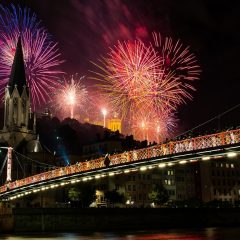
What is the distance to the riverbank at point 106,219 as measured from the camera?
84.4m

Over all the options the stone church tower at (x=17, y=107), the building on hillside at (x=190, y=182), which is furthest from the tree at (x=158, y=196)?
the stone church tower at (x=17, y=107)

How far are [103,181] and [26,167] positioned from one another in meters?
42.7

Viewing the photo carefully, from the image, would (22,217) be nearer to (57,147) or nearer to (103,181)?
(103,181)

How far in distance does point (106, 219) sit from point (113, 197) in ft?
97.9

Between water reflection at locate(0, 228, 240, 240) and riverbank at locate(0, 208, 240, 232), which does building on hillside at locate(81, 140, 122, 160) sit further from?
water reflection at locate(0, 228, 240, 240)

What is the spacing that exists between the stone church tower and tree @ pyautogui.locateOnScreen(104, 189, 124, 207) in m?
59.6

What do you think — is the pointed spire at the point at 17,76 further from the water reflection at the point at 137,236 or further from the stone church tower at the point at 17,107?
the water reflection at the point at 137,236

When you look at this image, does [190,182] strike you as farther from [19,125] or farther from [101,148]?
[19,125]

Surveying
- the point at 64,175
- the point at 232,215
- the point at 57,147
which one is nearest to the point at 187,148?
the point at 64,175

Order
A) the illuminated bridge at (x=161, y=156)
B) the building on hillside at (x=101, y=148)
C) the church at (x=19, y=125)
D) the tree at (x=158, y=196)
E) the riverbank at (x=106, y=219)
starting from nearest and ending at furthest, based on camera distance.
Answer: the illuminated bridge at (x=161, y=156)
the riverbank at (x=106, y=219)
the tree at (x=158, y=196)
the building on hillside at (x=101, y=148)
the church at (x=19, y=125)

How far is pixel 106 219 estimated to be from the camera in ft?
296

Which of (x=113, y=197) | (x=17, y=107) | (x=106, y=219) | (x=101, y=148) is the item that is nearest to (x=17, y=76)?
(x=17, y=107)

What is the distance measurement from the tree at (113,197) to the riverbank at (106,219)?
998 inches

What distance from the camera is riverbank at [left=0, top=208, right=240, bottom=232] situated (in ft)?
277
